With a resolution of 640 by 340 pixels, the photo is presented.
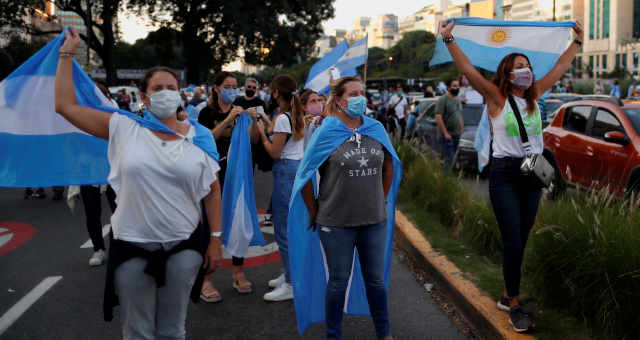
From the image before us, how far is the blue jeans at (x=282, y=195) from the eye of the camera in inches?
204

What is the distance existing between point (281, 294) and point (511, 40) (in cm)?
291

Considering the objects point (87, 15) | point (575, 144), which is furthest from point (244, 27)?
point (575, 144)

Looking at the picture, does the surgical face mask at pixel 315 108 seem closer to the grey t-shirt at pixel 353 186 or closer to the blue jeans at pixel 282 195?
the blue jeans at pixel 282 195

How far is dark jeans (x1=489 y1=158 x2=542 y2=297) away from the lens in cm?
408

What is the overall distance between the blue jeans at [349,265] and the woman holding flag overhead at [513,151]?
3.00 feet

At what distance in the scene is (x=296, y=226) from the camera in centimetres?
408

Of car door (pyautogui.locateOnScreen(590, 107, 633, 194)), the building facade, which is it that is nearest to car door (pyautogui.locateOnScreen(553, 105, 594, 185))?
car door (pyautogui.locateOnScreen(590, 107, 633, 194))

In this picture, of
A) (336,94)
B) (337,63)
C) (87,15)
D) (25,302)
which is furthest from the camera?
(87,15)

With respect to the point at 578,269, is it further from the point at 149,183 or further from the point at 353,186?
the point at 149,183

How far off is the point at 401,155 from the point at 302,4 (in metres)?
23.8

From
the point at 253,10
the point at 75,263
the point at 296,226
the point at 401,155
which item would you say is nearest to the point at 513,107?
the point at 296,226

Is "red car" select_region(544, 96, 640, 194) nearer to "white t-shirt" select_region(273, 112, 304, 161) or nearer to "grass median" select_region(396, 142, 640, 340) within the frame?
"grass median" select_region(396, 142, 640, 340)

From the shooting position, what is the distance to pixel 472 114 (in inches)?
530

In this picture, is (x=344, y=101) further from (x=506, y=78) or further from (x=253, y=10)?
(x=253, y=10)
